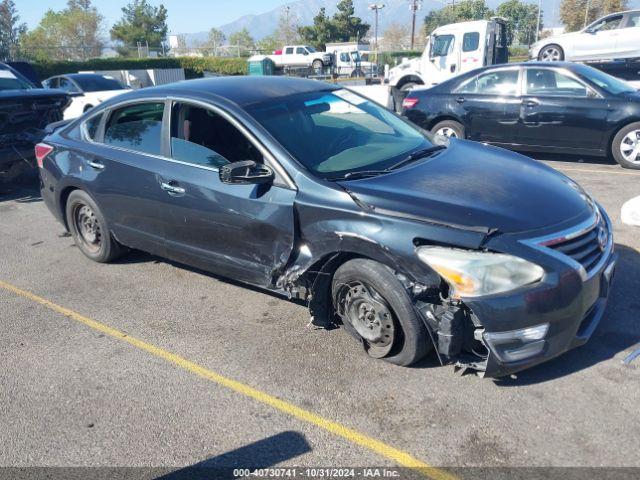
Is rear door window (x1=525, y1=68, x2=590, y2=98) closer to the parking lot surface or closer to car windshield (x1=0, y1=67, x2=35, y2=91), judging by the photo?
the parking lot surface

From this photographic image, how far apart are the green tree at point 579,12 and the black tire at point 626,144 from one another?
2074 inches

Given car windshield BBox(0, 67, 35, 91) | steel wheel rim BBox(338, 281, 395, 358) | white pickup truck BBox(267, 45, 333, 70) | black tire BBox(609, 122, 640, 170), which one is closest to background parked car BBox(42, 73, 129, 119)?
car windshield BBox(0, 67, 35, 91)

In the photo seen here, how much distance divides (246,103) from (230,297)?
1.54 meters

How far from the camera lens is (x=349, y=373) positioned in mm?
3654

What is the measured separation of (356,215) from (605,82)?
666 cm

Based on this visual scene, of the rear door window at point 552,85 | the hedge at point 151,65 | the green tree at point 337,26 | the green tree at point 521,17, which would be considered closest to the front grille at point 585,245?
the rear door window at point 552,85

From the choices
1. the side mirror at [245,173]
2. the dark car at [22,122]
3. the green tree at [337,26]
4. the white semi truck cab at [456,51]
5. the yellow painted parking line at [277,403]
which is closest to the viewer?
the yellow painted parking line at [277,403]

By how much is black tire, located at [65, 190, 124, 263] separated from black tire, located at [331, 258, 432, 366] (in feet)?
8.76

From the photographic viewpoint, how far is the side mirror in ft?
12.7

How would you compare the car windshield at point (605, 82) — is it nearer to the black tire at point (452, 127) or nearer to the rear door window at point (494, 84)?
the rear door window at point (494, 84)

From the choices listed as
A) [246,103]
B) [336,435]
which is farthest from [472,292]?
[246,103]

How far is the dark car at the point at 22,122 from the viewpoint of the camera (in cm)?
806

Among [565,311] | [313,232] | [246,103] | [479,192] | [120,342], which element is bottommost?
[120,342]

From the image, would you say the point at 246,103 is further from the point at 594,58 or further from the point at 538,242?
the point at 594,58
